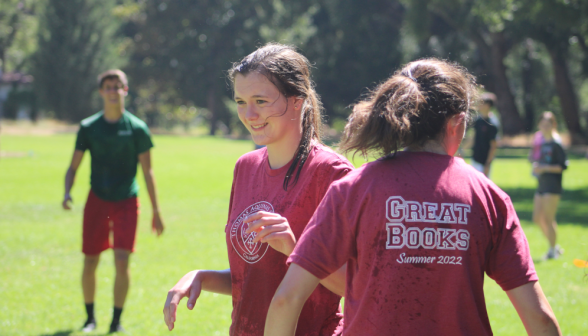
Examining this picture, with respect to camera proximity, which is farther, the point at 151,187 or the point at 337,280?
the point at 151,187

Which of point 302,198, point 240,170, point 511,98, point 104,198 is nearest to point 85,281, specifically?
point 104,198

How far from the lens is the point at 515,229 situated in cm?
187

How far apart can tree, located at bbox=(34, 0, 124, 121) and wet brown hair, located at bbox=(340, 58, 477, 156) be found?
207 feet

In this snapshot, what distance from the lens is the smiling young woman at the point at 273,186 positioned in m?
2.36

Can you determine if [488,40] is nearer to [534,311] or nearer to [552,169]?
[552,169]

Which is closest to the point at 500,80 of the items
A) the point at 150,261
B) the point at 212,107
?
the point at 212,107

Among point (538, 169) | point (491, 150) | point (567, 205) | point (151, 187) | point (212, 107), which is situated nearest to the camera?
point (151, 187)

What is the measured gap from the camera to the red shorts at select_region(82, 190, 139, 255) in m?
5.60

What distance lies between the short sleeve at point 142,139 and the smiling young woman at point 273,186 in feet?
11.7

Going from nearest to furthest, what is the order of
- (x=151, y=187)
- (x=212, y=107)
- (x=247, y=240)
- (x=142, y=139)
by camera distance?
(x=247, y=240)
(x=142, y=139)
(x=151, y=187)
(x=212, y=107)

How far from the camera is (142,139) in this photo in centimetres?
592

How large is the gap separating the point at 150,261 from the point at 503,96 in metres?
37.7

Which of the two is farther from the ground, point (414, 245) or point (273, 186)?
point (273, 186)

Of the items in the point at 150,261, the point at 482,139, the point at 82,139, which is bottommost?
the point at 150,261
